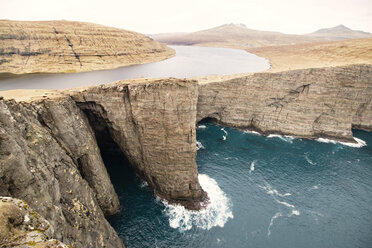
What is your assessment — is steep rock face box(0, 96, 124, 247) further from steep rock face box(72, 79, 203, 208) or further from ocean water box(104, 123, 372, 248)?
ocean water box(104, 123, 372, 248)

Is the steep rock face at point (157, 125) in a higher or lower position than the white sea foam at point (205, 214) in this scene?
higher

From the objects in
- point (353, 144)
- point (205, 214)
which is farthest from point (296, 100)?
point (205, 214)

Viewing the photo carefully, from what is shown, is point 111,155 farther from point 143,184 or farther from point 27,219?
point 27,219

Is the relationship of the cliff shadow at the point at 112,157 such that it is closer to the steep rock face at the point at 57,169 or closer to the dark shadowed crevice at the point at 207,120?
the steep rock face at the point at 57,169

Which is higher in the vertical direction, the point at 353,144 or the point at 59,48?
the point at 59,48

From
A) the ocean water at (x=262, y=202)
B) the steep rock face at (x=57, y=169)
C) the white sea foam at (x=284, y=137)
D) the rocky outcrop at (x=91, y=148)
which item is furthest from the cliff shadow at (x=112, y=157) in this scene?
the white sea foam at (x=284, y=137)

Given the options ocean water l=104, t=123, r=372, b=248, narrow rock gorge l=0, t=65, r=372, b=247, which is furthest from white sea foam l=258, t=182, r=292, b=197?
narrow rock gorge l=0, t=65, r=372, b=247

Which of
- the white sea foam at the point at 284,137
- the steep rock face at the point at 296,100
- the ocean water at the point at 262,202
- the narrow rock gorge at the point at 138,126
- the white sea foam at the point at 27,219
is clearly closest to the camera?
the white sea foam at the point at 27,219
